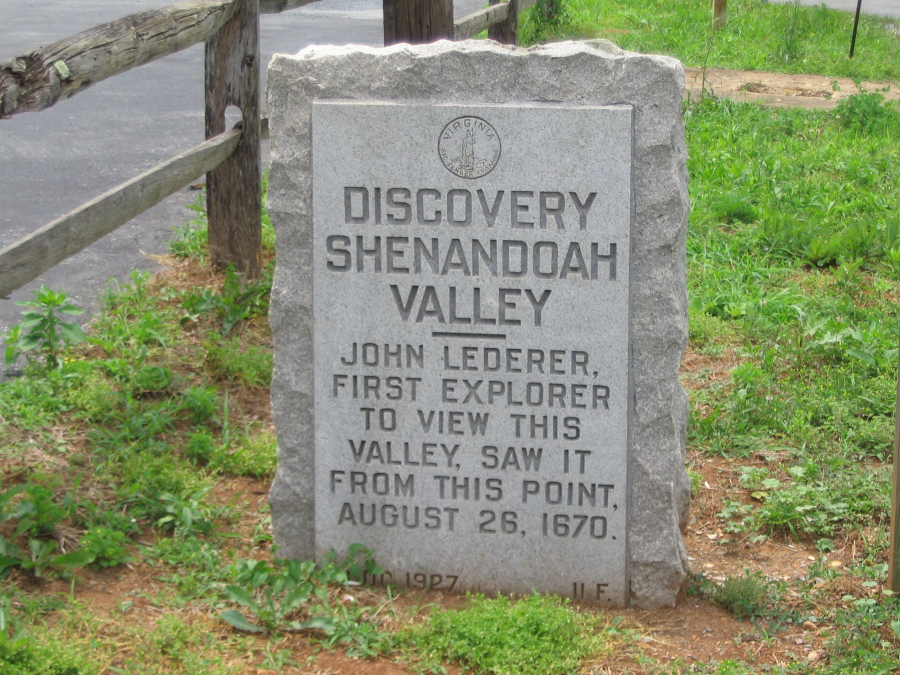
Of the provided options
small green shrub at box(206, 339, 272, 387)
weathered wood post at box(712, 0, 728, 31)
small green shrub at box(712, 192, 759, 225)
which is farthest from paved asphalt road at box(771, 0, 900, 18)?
small green shrub at box(206, 339, 272, 387)

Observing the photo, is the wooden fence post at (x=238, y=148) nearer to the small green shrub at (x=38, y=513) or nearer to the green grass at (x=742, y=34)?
the small green shrub at (x=38, y=513)

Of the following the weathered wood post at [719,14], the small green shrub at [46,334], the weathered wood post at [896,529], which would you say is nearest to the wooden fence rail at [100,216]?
the small green shrub at [46,334]

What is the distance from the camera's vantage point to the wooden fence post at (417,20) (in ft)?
16.8

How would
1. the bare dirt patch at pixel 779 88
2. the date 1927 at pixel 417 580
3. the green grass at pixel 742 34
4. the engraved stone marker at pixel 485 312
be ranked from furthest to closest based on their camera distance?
the green grass at pixel 742 34, the bare dirt patch at pixel 779 88, the date 1927 at pixel 417 580, the engraved stone marker at pixel 485 312

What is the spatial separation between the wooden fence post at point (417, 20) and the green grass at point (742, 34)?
6034 mm

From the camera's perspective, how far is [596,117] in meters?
2.88

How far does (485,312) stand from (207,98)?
272cm

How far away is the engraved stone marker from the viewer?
2.92 m

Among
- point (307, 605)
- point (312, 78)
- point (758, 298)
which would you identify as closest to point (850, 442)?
point (758, 298)

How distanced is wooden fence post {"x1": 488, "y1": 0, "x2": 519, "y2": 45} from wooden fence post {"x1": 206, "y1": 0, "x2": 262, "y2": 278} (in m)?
4.41

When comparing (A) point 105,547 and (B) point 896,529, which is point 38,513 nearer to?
(A) point 105,547

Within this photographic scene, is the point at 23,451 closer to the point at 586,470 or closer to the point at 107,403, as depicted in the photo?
the point at 107,403

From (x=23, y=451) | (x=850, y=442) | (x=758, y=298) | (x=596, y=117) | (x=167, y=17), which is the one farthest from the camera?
(x=758, y=298)

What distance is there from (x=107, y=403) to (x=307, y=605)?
142cm
